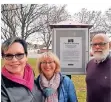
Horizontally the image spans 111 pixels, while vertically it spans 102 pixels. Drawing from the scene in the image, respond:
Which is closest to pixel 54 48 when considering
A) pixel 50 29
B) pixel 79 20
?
pixel 50 29

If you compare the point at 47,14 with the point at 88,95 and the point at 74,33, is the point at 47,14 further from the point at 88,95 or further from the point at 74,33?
the point at 88,95

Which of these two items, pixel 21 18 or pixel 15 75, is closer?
pixel 15 75

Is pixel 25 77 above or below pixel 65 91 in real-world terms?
above

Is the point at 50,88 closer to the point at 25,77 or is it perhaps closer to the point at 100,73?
the point at 25,77

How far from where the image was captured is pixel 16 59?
1637mm

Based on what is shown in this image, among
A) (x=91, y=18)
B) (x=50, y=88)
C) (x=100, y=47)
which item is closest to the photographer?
(x=50, y=88)

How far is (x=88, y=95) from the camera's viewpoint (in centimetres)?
210

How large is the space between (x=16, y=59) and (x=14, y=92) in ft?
0.64

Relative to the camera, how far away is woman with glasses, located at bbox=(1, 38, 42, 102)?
1.61 metres

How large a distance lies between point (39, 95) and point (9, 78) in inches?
9.0

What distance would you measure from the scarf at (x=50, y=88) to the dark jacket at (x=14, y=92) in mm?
134

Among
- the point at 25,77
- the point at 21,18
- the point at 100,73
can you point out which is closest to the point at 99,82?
the point at 100,73

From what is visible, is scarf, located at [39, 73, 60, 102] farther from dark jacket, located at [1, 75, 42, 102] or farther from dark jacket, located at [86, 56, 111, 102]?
dark jacket, located at [86, 56, 111, 102]

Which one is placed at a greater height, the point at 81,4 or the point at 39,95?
the point at 81,4
